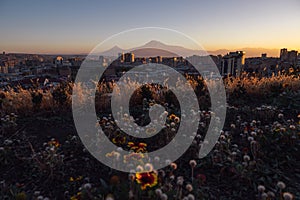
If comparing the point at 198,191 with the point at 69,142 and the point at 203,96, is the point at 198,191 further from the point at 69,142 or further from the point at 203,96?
the point at 203,96

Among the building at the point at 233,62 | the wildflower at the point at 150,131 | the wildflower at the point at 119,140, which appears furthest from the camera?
the building at the point at 233,62

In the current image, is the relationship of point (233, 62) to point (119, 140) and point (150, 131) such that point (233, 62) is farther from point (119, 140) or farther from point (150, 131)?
point (119, 140)

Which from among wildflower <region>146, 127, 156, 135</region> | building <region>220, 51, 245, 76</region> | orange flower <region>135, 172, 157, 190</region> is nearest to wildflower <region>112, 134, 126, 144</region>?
wildflower <region>146, 127, 156, 135</region>

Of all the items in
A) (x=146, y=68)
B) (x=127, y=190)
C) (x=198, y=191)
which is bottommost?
(x=198, y=191)

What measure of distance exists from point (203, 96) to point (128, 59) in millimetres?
12768

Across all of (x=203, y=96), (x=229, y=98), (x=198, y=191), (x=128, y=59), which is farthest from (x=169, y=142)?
(x=128, y=59)

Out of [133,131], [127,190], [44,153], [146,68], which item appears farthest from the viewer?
[146,68]

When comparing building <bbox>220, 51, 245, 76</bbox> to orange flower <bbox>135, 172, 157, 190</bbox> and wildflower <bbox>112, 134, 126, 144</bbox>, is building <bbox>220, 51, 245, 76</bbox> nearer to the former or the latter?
wildflower <bbox>112, 134, 126, 144</bbox>

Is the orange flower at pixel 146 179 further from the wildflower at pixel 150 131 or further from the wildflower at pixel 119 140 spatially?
the wildflower at pixel 150 131

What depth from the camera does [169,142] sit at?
309 cm

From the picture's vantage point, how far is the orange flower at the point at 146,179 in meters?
1.72

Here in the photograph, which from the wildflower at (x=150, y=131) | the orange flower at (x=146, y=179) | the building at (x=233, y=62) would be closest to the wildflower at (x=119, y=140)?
the wildflower at (x=150, y=131)

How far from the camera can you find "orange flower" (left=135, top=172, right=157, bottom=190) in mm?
1725

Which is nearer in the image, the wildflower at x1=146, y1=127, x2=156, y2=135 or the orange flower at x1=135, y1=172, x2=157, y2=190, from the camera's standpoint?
the orange flower at x1=135, y1=172, x2=157, y2=190
